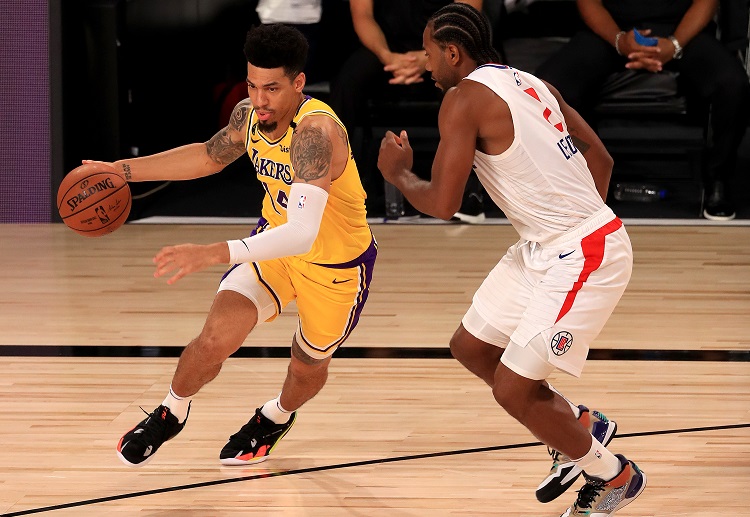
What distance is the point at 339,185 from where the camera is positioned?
3.61 metres

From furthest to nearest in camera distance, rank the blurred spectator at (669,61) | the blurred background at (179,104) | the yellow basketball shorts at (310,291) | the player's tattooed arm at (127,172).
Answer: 1. the blurred background at (179,104)
2. the blurred spectator at (669,61)
3. the player's tattooed arm at (127,172)
4. the yellow basketball shorts at (310,291)

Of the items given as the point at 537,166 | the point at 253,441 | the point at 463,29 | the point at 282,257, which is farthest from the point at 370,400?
the point at 463,29

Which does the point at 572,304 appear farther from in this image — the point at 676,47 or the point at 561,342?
the point at 676,47

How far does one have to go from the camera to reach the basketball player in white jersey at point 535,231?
3.04 meters

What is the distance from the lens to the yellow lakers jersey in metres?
3.52

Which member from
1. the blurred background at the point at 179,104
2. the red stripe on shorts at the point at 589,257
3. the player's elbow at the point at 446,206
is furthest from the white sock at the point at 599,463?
the blurred background at the point at 179,104

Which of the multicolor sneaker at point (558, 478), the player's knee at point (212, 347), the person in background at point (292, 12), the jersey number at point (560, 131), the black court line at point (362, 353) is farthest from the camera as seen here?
the person in background at point (292, 12)

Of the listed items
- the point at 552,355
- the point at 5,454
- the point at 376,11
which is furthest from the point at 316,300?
the point at 376,11

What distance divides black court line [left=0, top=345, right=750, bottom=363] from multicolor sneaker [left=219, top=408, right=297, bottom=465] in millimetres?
1005

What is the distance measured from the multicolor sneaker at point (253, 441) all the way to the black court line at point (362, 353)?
1005 mm

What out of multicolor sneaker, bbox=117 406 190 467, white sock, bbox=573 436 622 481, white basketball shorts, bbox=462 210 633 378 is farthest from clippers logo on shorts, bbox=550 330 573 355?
multicolor sneaker, bbox=117 406 190 467

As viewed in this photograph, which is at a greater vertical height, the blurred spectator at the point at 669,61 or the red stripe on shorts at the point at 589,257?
the red stripe on shorts at the point at 589,257

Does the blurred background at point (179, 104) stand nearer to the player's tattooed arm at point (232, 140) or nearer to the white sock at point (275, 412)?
the player's tattooed arm at point (232, 140)

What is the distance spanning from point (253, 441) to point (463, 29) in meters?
1.47
